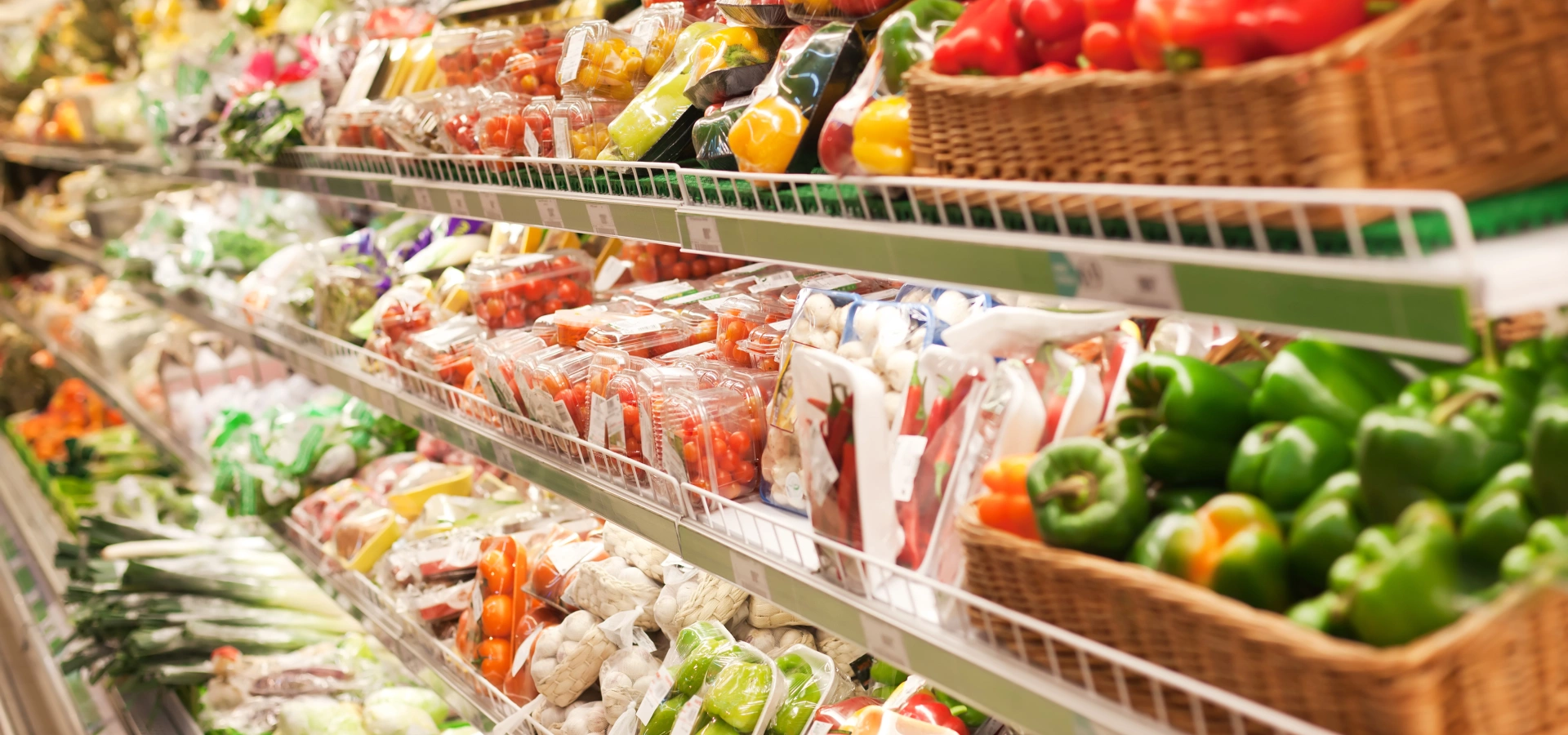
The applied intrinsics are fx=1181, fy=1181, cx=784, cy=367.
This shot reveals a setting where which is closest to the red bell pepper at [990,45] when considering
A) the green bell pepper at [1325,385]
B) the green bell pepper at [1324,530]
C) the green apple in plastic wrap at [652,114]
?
the green bell pepper at [1325,385]

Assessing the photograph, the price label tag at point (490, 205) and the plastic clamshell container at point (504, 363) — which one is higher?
the price label tag at point (490, 205)

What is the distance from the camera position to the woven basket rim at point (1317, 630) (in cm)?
72

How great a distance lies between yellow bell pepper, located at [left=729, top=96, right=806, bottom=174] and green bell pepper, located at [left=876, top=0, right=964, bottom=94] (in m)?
0.16

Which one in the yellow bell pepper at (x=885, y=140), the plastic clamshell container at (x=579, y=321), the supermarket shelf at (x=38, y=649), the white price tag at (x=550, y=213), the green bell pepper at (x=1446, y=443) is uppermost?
the yellow bell pepper at (x=885, y=140)

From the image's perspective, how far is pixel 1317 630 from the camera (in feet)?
2.65

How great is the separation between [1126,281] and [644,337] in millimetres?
1240

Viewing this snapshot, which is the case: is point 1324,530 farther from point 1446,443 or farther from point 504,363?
point 504,363

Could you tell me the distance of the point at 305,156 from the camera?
2.87 m

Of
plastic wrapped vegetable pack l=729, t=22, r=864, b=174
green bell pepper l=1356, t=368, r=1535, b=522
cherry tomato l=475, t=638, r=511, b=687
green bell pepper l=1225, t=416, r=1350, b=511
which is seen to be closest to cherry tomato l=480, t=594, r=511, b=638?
cherry tomato l=475, t=638, r=511, b=687

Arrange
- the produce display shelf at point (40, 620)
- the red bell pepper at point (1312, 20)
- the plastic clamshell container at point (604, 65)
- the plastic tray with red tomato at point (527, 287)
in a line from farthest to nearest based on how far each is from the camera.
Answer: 1. the produce display shelf at point (40, 620)
2. the plastic tray with red tomato at point (527, 287)
3. the plastic clamshell container at point (604, 65)
4. the red bell pepper at point (1312, 20)

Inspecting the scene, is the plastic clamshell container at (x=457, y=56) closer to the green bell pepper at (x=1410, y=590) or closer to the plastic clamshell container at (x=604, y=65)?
the plastic clamshell container at (x=604, y=65)

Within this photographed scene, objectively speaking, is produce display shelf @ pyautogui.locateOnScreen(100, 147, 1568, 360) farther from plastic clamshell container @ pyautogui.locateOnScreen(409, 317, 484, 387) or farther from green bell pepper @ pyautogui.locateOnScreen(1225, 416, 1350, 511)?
plastic clamshell container @ pyautogui.locateOnScreen(409, 317, 484, 387)

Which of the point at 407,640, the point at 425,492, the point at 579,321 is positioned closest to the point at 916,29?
the point at 579,321

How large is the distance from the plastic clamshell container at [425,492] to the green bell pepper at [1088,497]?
2071mm
